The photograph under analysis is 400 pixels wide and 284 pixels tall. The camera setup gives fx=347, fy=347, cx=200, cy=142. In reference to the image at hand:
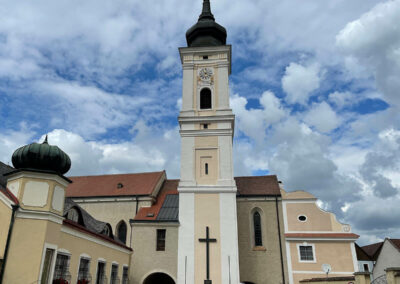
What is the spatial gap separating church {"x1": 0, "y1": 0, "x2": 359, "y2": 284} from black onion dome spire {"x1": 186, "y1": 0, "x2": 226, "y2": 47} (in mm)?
84

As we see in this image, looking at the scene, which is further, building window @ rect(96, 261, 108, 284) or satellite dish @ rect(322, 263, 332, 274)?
satellite dish @ rect(322, 263, 332, 274)

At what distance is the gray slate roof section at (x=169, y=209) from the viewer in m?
24.5

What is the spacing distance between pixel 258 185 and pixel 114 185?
42.9 ft

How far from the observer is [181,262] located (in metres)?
21.7

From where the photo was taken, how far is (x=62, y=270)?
537 inches

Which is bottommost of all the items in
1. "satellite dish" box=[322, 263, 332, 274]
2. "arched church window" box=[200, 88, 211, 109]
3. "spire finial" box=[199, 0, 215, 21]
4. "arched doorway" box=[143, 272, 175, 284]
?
"arched doorway" box=[143, 272, 175, 284]

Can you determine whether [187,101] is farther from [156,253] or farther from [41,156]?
[41,156]

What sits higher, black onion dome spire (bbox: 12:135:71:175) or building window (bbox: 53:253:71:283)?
black onion dome spire (bbox: 12:135:71:175)

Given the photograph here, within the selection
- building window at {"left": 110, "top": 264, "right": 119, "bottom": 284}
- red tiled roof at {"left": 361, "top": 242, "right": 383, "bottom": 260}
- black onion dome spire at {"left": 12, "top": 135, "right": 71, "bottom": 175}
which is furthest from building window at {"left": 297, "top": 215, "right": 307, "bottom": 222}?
red tiled roof at {"left": 361, "top": 242, "right": 383, "bottom": 260}

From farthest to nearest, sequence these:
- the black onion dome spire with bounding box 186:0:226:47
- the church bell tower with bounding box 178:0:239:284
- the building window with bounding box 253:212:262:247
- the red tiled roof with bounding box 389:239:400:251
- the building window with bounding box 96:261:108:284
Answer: the red tiled roof with bounding box 389:239:400:251 < the black onion dome spire with bounding box 186:0:226:47 < the building window with bounding box 253:212:262:247 < the church bell tower with bounding box 178:0:239:284 < the building window with bounding box 96:261:108:284

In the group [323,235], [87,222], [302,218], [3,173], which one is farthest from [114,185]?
[323,235]

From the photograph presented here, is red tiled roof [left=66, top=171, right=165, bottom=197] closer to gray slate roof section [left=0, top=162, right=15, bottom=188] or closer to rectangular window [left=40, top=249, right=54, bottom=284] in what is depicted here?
gray slate roof section [left=0, top=162, right=15, bottom=188]

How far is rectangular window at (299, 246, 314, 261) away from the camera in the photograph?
79.9 ft

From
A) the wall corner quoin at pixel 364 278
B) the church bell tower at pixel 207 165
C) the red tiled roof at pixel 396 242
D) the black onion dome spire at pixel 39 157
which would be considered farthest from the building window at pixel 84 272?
the red tiled roof at pixel 396 242
